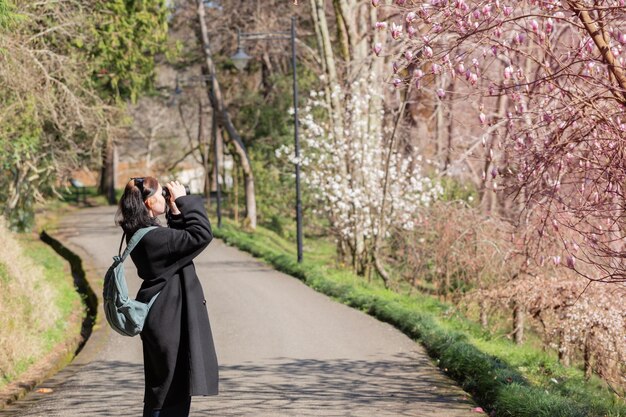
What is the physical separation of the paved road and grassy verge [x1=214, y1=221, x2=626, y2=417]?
0.24 m

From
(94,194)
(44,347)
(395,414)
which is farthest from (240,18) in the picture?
(395,414)

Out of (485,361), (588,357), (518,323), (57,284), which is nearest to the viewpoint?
(485,361)

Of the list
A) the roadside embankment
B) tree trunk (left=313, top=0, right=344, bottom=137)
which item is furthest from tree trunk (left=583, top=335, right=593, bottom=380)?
tree trunk (left=313, top=0, right=344, bottom=137)

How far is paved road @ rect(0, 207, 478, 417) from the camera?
29.5 feet

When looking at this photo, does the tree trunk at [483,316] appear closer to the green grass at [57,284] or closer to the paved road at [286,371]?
the paved road at [286,371]

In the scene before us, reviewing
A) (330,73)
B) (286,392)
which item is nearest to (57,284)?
(330,73)

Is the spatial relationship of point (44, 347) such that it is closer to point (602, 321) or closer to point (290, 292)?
point (290, 292)

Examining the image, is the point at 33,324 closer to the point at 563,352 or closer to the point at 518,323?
the point at 518,323

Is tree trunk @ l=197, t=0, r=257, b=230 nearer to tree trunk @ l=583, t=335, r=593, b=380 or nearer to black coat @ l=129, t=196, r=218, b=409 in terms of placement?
tree trunk @ l=583, t=335, r=593, b=380

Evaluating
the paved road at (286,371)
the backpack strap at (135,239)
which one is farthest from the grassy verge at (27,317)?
the backpack strap at (135,239)

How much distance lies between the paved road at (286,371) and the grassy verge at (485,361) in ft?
0.80

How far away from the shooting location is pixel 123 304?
20.2 feet

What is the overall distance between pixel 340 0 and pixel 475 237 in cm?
849

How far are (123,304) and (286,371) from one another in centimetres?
483
